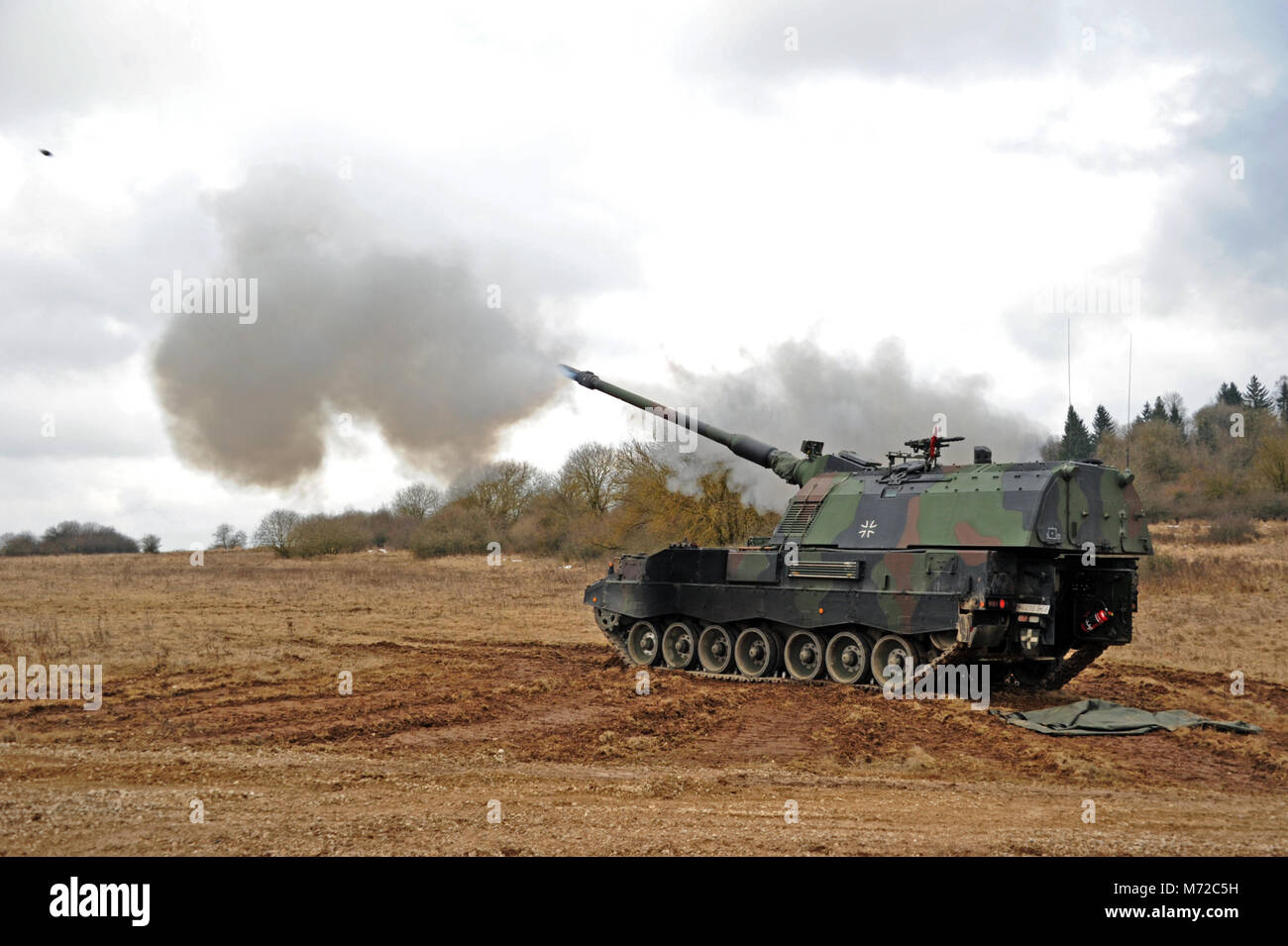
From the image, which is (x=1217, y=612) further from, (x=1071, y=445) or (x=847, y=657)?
(x=847, y=657)

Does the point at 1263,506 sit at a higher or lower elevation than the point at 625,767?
higher

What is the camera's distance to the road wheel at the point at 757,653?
57.0 ft

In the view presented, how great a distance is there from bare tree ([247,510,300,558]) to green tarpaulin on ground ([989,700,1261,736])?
4399cm

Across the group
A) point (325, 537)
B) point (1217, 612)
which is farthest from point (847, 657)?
point (325, 537)

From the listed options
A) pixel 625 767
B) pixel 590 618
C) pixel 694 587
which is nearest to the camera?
pixel 625 767

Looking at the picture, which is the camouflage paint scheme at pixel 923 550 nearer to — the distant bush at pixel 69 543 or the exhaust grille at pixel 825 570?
the exhaust grille at pixel 825 570

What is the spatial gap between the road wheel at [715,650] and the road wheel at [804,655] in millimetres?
1075

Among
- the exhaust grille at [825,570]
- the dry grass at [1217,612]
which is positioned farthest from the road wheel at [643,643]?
the dry grass at [1217,612]

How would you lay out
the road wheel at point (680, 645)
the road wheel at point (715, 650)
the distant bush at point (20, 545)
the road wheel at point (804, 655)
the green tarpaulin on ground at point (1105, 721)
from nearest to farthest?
the green tarpaulin on ground at point (1105, 721) < the road wheel at point (804, 655) < the road wheel at point (715, 650) < the road wheel at point (680, 645) < the distant bush at point (20, 545)

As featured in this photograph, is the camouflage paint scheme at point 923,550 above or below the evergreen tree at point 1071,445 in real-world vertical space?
below
